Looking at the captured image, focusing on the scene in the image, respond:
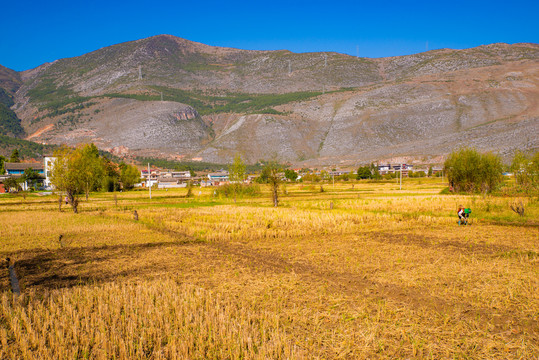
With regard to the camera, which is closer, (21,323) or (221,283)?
(21,323)

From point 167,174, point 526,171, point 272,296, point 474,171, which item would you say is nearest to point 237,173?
point 474,171

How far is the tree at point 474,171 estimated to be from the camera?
5928 cm

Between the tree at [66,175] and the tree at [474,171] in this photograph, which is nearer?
the tree at [66,175]

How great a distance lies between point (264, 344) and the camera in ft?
27.3

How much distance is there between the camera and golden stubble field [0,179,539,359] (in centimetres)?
860

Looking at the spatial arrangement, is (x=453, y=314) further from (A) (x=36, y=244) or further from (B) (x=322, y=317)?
(A) (x=36, y=244)

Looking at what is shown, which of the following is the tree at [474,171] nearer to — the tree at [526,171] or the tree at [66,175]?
the tree at [526,171]

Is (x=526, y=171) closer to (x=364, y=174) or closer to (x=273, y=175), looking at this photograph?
(x=273, y=175)

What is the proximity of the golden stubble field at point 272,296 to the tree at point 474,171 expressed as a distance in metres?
38.3

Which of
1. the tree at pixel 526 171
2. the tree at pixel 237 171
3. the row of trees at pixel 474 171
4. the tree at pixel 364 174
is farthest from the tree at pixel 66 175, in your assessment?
the tree at pixel 364 174

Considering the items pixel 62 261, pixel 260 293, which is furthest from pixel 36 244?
pixel 260 293

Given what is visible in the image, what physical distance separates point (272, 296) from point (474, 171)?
2292 inches

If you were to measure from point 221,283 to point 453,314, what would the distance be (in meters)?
7.35

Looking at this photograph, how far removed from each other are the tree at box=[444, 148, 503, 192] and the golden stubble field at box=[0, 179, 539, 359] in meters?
38.3
